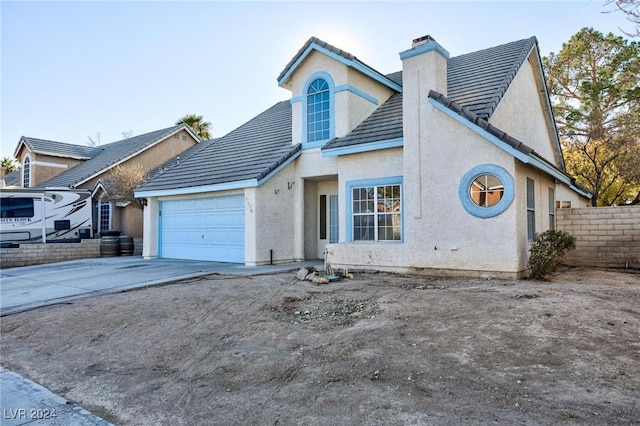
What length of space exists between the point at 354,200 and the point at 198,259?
6782mm

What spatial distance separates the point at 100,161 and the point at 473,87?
24.4m

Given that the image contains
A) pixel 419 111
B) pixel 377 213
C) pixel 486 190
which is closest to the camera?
pixel 486 190

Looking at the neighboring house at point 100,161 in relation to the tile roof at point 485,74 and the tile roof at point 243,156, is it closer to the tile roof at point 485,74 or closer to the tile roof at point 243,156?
the tile roof at point 243,156

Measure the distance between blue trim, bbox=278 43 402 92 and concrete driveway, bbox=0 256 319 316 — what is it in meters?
6.53

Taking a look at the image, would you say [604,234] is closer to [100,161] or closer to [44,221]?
[44,221]

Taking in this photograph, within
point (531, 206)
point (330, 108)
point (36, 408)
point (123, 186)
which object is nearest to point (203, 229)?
point (330, 108)

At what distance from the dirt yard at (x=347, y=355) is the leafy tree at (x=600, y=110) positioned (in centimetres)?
1530

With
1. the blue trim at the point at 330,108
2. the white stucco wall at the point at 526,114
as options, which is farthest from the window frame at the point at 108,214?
the white stucco wall at the point at 526,114

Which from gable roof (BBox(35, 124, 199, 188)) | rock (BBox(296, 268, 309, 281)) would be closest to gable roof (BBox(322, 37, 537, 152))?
rock (BBox(296, 268, 309, 281))

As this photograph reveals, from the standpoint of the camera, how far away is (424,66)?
10.6m

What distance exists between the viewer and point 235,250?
1407cm

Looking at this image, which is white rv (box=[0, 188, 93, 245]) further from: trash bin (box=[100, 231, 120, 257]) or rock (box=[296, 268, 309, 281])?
rock (box=[296, 268, 309, 281])

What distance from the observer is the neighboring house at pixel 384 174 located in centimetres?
961

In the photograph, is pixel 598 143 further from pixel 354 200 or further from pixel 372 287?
pixel 372 287
